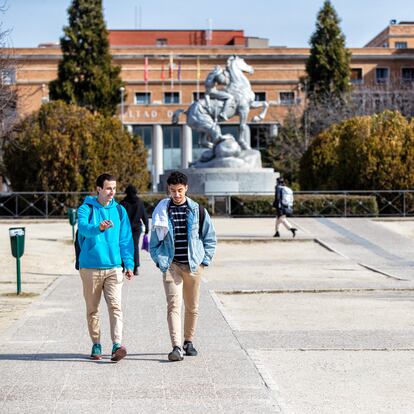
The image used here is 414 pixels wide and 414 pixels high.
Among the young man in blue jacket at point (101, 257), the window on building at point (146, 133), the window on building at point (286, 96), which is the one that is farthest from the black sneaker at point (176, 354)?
the window on building at point (286, 96)

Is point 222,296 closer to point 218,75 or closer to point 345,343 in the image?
point 345,343

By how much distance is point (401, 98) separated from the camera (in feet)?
212

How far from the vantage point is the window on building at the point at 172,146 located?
7981 centimetres

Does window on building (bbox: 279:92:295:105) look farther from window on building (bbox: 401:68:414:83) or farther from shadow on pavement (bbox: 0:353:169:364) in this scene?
shadow on pavement (bbox: 0:353:169:364)

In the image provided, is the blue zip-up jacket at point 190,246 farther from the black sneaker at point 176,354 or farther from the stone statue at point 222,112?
the stone statue at point 222,112

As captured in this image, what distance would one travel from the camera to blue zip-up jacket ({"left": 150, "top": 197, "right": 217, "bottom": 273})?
359 inches

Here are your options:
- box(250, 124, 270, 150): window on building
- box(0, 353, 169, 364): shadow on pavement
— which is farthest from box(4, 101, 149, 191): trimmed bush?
box(250, 124, 270, 150): window on building

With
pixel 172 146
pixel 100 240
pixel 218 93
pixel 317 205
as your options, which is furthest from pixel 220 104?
pixel 172 146

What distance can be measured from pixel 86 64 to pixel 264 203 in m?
27.7

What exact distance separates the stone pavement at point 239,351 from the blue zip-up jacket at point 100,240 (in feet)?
3.04

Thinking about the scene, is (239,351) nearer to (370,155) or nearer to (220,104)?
(370,155)

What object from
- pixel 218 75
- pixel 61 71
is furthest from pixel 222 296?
pixel 61 71

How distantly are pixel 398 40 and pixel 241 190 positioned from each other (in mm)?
57724

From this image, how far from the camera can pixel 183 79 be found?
79938mm
